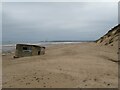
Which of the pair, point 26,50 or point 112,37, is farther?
point 112,37

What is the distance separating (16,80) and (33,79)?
768mm

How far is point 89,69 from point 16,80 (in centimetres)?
469

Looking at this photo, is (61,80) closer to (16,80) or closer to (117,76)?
(16,80)

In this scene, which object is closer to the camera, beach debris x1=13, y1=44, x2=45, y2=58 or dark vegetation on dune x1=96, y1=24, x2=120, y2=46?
beach debris x1=13, y1=44, x2=45, y2=58

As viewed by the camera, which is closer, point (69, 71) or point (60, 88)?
point (60, 88)

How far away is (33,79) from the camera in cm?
1184

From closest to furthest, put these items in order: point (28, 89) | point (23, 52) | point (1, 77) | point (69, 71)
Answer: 1. point (28, 89)
2. point (1, 77)
3. point (69, 71)
4. point (23, 52)

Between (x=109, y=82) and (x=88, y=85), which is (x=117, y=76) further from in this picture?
(x=88, y=85)

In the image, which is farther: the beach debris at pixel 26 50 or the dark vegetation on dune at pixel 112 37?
the dark vegetation on dune at pixel 112 37

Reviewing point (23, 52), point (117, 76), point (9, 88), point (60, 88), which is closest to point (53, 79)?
point (60, 88)

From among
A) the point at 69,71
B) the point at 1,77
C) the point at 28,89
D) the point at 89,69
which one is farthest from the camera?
the point at 89,69

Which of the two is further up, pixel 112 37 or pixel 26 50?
pixel 112 37

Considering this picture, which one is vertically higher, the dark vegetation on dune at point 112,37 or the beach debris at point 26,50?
the dark vegetation on dune at point 112,37

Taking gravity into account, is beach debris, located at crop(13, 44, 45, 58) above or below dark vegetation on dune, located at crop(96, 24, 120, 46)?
below
